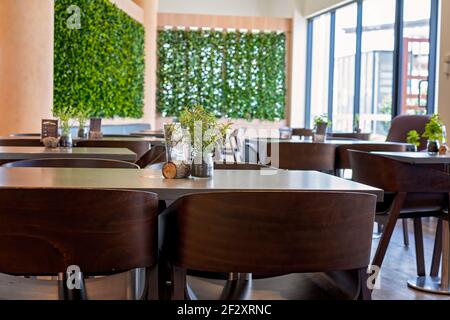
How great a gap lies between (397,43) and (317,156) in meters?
4.45

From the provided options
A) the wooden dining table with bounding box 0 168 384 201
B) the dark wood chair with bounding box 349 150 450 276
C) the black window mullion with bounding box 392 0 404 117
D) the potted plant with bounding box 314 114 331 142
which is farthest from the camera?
the black window mullion with bounding box 392 0 404 117

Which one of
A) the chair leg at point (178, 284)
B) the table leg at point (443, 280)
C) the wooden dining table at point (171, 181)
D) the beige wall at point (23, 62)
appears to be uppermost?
the beige wall at point (23, 62)

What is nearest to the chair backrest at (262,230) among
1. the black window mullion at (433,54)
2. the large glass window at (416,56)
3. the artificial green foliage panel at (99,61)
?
the artificial green foliage panel at (99,61)

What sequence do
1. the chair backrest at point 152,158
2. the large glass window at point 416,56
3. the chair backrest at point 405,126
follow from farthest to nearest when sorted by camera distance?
the large glass window at point 416,56
the chair backrest at point 405,126
the chair backrest at point 152,158

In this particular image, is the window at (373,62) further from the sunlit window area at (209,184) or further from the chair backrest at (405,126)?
the chair backrest at (405,126)

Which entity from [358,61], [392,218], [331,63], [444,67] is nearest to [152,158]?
[392,218]

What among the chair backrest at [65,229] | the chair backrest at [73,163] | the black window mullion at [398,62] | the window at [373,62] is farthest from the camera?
the black window mullion at [398,62]

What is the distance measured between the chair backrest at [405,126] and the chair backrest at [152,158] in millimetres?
3165

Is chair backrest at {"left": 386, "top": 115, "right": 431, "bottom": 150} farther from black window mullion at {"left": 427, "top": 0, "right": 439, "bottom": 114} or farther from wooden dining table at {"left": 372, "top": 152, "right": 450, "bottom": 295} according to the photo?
wooden dining table at {"left": 372, "top": 152, "right": 450, "bottom": 295}

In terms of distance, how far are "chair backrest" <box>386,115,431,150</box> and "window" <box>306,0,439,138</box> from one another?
1017mm

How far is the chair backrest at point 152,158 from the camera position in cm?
486

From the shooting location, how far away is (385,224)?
3.95m

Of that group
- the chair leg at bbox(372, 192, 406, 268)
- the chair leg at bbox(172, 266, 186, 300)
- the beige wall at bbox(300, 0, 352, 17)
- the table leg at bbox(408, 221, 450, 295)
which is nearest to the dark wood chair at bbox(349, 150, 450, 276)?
the chair leg at bbox(372, 192, 406, 268)

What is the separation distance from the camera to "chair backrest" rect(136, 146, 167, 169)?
4.86m
